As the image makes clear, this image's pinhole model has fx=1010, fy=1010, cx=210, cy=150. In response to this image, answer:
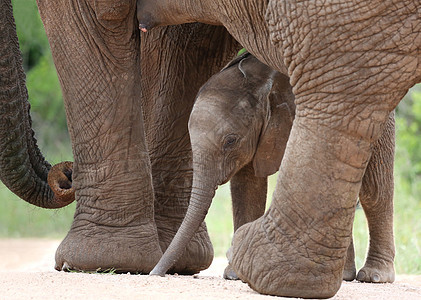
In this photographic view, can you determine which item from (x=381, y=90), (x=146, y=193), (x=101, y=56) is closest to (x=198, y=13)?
(x=101, y=56)

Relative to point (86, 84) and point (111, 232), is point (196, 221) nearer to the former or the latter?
point (111, 232)

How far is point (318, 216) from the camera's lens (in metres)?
3.07

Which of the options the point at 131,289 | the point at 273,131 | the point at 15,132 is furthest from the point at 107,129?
the point at 131,289

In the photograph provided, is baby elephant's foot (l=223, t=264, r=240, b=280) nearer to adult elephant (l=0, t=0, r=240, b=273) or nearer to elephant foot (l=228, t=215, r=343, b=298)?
adult elephant (l=0, t=0, r=240, b=273)

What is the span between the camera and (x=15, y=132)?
14.0ft

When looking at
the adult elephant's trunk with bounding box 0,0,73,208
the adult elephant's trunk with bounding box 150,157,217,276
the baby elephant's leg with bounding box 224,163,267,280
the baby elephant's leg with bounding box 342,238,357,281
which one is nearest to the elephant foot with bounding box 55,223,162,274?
the adult elephant's trunk with bounding box 150,157,217,276

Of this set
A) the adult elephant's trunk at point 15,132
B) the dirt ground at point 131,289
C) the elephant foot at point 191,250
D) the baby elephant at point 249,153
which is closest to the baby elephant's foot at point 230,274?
the baby elephant at point 249,153

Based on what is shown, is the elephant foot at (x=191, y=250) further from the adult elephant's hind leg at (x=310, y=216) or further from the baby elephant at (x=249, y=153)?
the adult elephant's hind leg at (x=310, y=216)

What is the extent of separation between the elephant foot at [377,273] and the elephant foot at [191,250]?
674 millimetres

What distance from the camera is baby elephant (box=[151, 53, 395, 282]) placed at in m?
3.90

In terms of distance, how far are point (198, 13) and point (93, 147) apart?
2.28 feet

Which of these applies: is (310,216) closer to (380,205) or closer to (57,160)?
(380,205)

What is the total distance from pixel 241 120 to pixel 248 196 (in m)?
0.54

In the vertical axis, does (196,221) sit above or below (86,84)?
below
